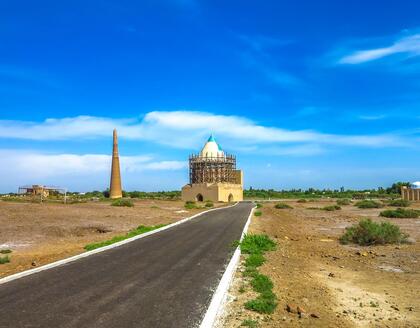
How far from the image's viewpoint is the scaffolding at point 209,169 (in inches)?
3098

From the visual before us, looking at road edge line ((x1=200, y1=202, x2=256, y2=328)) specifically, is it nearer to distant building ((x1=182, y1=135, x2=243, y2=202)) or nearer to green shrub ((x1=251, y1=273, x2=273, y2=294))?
green shrub ((x1=251, y1=273, x2=273, y2=294))

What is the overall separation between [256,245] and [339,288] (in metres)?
6.99

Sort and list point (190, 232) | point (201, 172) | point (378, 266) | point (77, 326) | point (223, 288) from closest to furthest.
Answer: point (77, 326)
point (223, 288)
point (378, 266)
point (190, 232)
point (201, 172)

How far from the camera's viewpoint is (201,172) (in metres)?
78.8

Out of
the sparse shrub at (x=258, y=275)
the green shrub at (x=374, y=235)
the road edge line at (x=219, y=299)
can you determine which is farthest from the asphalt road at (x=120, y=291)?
the green shrub at (x=374, y=235)

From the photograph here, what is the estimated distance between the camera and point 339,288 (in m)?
10.7

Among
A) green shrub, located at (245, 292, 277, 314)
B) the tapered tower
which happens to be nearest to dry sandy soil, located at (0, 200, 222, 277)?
green shrub, located at (245, 292, 277, 314)

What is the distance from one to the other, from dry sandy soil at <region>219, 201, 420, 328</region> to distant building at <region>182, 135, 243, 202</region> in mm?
55071

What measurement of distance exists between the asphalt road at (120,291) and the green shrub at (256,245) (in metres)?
1.01

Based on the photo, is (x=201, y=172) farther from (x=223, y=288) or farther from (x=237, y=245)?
(x=223, y=288)

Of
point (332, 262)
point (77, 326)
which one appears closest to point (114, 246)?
point (332, 262)

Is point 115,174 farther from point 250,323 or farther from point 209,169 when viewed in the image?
point 250,323

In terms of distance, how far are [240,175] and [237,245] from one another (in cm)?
6635

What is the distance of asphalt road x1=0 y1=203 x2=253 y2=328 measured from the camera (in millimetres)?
7301
